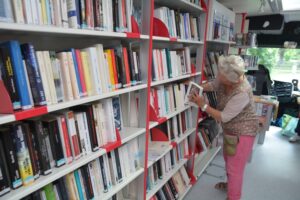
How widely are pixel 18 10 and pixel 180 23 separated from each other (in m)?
1.45

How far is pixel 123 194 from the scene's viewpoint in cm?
174

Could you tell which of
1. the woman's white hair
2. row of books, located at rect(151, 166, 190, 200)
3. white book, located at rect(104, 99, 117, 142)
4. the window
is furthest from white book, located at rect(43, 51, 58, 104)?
the window

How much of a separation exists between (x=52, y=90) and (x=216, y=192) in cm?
235

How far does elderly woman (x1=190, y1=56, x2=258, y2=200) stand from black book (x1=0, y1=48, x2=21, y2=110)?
1.63 meters

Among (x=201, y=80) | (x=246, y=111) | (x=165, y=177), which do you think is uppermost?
(x=201, y=80)

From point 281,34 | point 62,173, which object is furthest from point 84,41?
point 281,34

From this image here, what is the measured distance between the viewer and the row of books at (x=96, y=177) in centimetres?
110

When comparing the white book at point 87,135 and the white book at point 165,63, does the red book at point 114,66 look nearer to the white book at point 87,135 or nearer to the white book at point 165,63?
the white book at point 87,135

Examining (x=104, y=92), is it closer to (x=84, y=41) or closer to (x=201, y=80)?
(x=84, y=41)

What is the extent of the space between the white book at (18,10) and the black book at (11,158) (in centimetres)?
42

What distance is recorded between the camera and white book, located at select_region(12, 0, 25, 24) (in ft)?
2.59

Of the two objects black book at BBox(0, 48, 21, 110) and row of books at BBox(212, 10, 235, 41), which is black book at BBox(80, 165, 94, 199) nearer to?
black book at BBox(0, 48, 21, 110)

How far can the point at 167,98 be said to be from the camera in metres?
1.95

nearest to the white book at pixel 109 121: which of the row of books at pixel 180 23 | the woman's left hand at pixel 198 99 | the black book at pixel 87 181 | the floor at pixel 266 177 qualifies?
the black book at pixel 87 181
